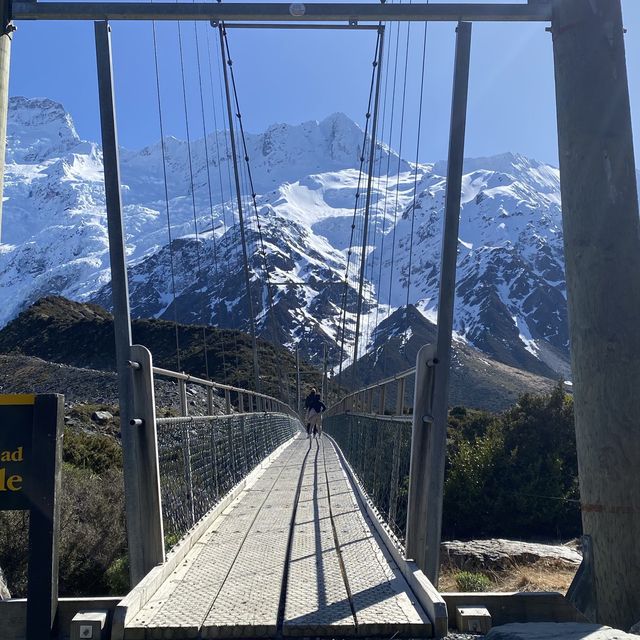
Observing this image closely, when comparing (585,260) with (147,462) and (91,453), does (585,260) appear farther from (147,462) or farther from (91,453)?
(91,453)

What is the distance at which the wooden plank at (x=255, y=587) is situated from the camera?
355cm

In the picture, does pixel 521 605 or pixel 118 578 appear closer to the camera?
pixel 521 605

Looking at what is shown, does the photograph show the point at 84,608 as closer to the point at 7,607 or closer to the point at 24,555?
the point at 7,607

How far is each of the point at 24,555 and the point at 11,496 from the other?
3991 millimetres

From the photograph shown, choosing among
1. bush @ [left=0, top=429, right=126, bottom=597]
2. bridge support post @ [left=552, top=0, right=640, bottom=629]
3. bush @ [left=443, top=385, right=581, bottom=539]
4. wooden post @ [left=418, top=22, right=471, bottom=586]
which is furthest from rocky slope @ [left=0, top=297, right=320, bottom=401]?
bridge support post @ [left=552, top=0, right=640, bottom=629]

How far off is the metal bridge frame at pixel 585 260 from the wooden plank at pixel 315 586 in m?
0.50

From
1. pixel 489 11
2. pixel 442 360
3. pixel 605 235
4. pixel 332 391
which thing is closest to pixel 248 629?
pixel 442 360

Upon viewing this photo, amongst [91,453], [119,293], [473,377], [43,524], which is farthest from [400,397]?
[473,377]

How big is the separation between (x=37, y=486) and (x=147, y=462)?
3.15 ft

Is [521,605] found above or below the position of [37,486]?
below

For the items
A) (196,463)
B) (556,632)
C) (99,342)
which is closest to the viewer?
(556,632)

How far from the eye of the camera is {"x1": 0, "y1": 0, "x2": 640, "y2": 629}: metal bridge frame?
3588 millimetres

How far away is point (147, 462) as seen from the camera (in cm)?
429

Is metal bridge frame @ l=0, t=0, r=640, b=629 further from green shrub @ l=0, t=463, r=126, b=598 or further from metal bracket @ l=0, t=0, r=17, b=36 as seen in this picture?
green shrub @ l=0, t=463, r=126, b=598
